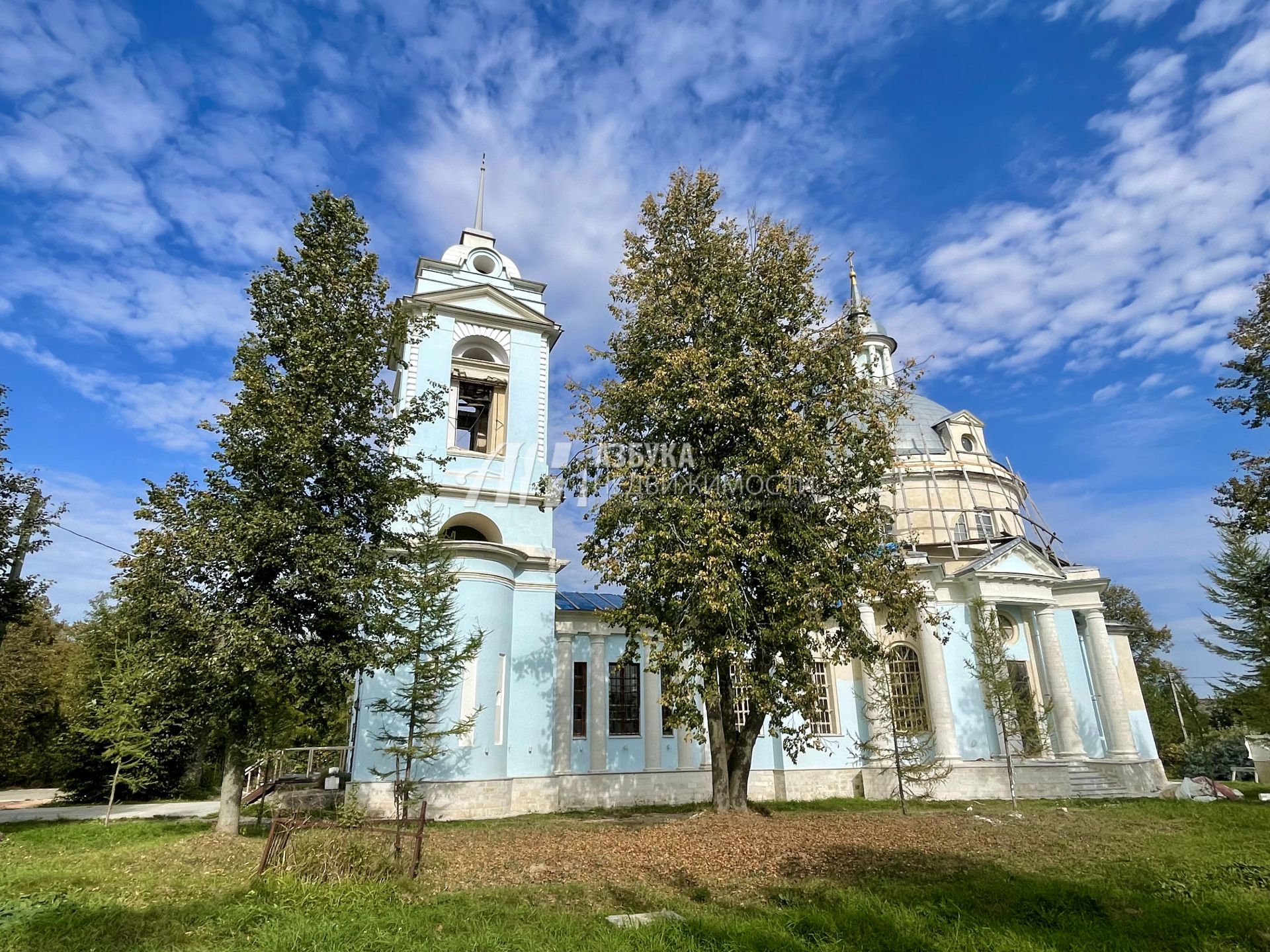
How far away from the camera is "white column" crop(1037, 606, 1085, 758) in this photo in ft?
79.8

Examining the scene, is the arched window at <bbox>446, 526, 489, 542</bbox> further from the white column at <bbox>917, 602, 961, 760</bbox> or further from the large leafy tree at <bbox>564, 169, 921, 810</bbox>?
the white column at <bbox>917, 602, 961, 760</bbox>

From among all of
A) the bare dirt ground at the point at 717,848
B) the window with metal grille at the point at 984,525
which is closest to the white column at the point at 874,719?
the bare dirt ground at the point at 717,848

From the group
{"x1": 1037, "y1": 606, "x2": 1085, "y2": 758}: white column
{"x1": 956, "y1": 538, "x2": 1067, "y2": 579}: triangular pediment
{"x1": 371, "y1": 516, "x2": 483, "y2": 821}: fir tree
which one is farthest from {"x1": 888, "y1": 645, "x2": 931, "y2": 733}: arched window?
{"x1": 371, "y1": 516, "x2": 483, "y2": 821}: fir tree

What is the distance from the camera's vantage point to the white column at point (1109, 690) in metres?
24.4

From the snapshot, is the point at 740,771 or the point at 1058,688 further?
the point at 1058,688

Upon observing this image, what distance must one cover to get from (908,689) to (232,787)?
21310 millimetres

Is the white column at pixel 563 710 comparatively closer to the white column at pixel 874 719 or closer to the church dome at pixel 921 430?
the white column at pixel 874 719

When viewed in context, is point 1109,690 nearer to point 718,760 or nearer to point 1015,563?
point 1015,563

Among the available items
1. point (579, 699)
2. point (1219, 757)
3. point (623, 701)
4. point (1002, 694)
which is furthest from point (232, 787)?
point (1219, 757)

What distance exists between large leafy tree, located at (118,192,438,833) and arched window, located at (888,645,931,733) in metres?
18.4

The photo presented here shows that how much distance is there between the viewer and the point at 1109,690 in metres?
25.1

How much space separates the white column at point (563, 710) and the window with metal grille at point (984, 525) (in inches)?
747

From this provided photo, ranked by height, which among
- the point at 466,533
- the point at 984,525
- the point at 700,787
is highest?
the point at 984,525

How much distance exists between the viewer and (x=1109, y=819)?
1576 cm
